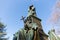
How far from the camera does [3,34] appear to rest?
29.0 meters

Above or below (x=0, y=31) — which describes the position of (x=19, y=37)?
below

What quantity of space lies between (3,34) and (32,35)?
22.0m

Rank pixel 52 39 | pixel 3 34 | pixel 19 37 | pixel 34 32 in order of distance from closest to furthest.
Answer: pixel 19 37 < pixel 34 32 < pixel 52 39 < pixel 3 34

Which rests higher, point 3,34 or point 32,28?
point 3,34

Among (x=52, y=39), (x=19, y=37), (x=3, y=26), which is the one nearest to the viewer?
(x=19, y=37)

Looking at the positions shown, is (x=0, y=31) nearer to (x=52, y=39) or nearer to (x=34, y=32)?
(x=52, y=39)

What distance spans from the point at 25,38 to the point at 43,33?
2362cm

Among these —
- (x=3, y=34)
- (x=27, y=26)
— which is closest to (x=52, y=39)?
(x=27, y=26)

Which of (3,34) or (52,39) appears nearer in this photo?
(52,39)

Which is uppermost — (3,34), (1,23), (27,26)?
(1,23)

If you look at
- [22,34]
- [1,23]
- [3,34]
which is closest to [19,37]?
[22,34]

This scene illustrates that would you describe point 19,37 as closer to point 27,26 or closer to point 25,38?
point 25,38

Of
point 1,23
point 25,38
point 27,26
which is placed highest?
point 1,23

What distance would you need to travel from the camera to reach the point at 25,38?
7.40 meters
